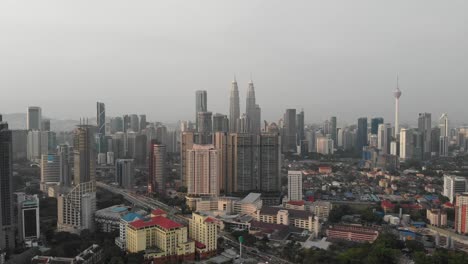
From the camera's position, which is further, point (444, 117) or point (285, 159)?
point (444, 117)

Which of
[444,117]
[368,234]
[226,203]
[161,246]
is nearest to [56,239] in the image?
[161,246]

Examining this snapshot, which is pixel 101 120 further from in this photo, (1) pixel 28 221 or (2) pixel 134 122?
(1) pixel 28 221

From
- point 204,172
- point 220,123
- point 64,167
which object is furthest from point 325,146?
point 64,167

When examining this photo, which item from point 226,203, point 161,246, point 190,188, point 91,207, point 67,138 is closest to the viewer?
point 161,246

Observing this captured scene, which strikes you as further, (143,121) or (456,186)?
(143,121)

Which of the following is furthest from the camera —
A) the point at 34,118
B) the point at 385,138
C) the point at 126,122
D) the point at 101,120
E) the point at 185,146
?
the point at 126,122

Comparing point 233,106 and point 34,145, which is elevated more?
point 233,106

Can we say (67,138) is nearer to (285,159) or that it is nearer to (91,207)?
(285,159)
